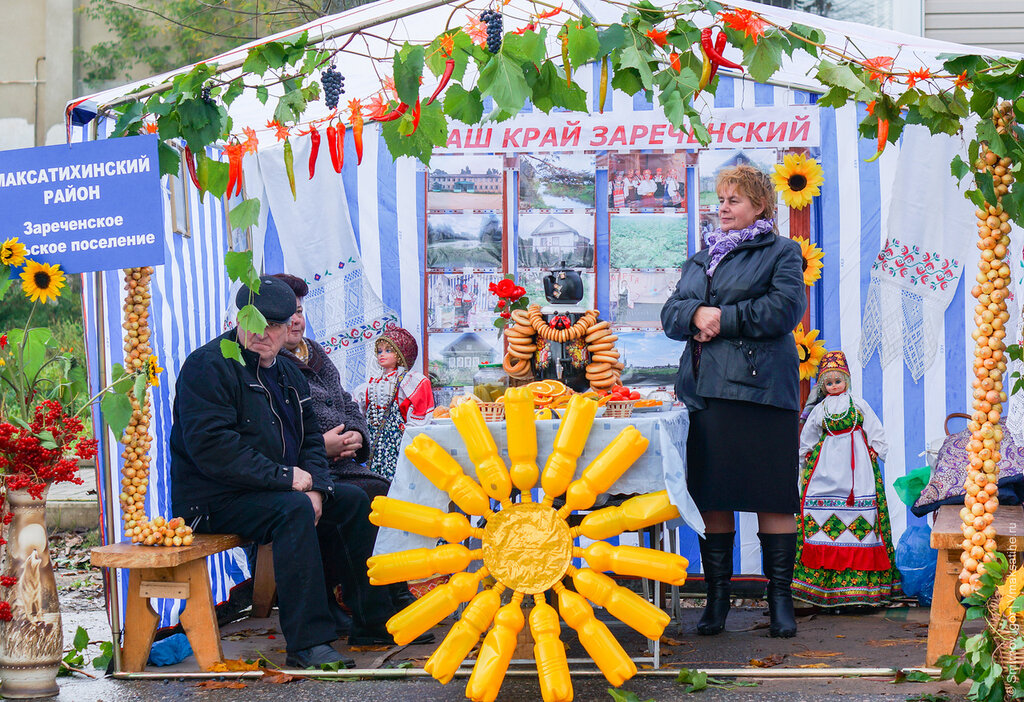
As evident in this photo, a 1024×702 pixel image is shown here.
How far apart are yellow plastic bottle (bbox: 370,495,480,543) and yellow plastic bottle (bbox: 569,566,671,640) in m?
0.42

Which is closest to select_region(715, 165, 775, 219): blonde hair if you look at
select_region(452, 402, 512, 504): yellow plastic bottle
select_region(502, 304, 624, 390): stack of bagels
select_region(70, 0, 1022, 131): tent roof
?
select_region(70, 0, 1022, 131): tent roof

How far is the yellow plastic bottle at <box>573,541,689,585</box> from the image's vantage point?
357cm

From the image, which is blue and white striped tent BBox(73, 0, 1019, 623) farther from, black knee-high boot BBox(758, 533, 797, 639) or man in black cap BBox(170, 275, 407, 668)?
black knee-high boot BBox(758, 533, 797, 639)

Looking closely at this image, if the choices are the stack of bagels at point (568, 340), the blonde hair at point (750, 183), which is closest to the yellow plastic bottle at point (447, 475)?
the stack of bagels at point (568, 340)

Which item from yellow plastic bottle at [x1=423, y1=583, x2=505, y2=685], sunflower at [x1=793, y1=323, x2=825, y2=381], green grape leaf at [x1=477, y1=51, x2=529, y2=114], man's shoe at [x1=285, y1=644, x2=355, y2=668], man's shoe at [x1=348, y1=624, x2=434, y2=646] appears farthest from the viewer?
sunflower at [x1=793, y1=323, x2=825, y2=381]

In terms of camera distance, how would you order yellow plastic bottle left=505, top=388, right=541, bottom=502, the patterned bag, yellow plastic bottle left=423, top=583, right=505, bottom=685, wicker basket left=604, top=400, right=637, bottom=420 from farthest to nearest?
the patterned bag → wicker basket left=604, top=400, right=637, bottom=420 → yellow plastic bottle left=505, top=388, right=541, bottom=502 → yellow plastic bottle left=423, top=583, right=505, bottom=685

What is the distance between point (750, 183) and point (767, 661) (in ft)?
6.23

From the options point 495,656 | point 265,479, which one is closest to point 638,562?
point 495,656

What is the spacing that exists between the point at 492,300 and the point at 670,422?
217cm

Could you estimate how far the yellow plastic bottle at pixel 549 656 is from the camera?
347cm

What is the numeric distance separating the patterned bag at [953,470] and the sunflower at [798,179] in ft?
4.59

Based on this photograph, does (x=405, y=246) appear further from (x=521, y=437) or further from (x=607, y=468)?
(x=607, y=468)

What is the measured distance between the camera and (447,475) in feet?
12.2

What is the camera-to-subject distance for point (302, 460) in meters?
4.81
